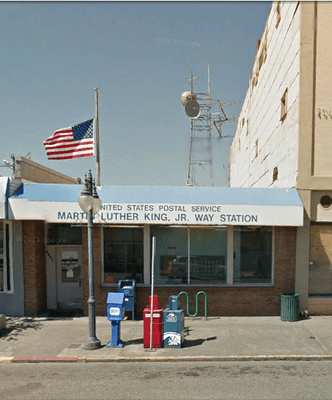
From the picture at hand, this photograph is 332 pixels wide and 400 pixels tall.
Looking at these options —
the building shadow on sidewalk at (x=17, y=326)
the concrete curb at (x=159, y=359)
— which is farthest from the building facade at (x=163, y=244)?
the concrete curb at (x=159, y=359)

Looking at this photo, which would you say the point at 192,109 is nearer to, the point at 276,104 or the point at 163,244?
the point at 276,104

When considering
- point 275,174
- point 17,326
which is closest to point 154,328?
point 17,326

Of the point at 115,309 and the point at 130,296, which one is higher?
the point at 115,309

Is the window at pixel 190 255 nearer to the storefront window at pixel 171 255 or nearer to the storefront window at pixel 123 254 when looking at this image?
the storefront window at pixel 171 255

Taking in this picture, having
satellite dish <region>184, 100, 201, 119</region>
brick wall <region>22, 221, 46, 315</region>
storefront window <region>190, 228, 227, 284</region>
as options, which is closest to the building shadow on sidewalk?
brick wall <region>22, 221, 46, 315</region>

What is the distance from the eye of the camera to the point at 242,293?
462 inches

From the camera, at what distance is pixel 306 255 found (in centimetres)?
1148

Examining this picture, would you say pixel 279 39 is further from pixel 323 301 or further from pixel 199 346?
pixel 199 346

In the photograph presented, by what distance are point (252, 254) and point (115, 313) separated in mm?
5738

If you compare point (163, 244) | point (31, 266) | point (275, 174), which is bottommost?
point (31, 266)

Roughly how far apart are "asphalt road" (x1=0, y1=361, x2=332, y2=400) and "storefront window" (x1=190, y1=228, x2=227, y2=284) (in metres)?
4.17

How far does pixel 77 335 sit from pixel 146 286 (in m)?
2.91

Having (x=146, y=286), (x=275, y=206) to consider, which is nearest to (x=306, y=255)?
(x=275, y=206)

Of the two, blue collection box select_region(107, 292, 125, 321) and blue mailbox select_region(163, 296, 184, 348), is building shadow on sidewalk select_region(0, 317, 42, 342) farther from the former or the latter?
blue mailbox select_region(163, 296, 184, 348)
